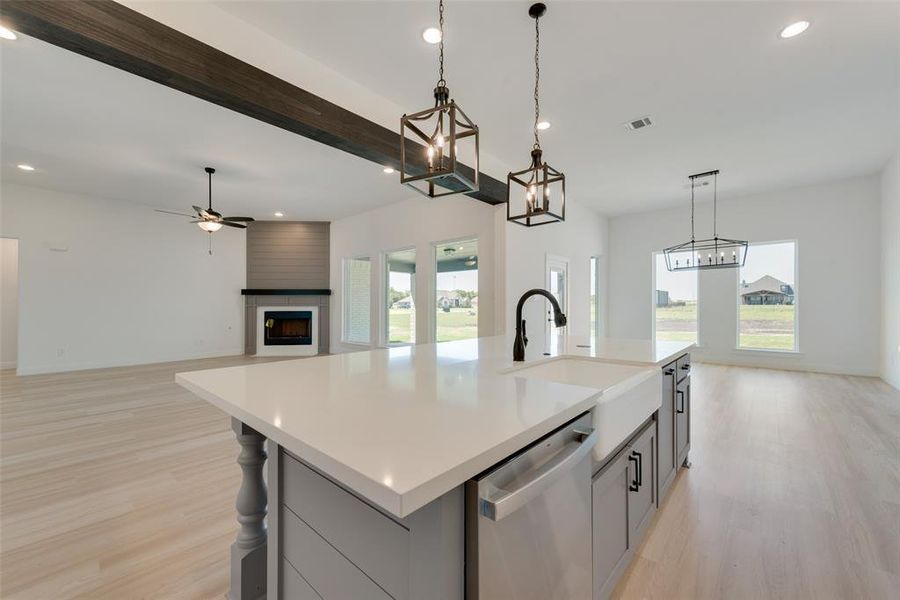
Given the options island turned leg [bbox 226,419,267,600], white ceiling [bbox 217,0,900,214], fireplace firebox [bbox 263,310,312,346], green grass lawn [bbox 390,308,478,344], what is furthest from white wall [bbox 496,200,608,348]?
fireplace firebox [bbox 263,310,312,346]

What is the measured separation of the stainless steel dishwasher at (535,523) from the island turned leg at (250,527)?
106 cm

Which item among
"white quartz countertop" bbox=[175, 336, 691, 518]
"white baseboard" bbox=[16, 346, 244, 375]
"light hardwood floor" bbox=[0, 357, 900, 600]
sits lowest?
"light hardwood floor" bbox=[0, 357, 900, 600]

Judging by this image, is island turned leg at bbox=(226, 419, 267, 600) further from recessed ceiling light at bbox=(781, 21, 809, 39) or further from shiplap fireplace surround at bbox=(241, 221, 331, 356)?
shiplap fireplace surround at bbox=(241, 221, 331, 356)

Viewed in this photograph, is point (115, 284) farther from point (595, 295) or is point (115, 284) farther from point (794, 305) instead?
point (794, 305)

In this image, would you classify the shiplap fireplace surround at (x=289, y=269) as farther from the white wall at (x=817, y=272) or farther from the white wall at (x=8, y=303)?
the white wall at (x=817, y=272)

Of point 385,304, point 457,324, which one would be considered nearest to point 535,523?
point 457,324

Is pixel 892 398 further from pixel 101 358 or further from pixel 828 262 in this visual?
pixel 101 358

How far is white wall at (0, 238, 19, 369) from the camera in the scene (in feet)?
21.2

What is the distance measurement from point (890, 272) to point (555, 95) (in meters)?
5.71

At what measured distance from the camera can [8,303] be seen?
6.73 m

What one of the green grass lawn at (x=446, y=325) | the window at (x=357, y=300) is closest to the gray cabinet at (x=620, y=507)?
the green grass lawn at (x=446, y=325)

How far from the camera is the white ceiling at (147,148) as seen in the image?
3.02 metres

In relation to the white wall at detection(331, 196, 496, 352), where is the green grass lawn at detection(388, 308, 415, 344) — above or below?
below

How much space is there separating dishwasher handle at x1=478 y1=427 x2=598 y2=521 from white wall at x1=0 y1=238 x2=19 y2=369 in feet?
31.6
